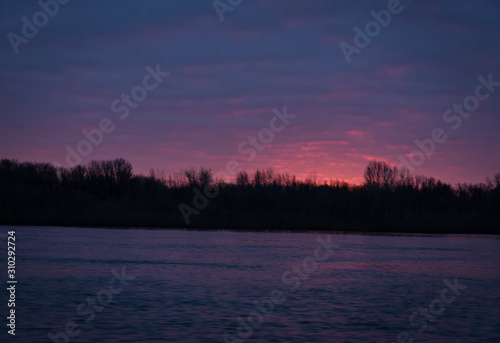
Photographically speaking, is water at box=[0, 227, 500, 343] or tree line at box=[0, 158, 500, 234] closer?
water at box=[0, 227, 500, 343]

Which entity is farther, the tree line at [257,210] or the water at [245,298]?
the tree line at [257,210]

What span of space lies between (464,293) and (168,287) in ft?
36.9

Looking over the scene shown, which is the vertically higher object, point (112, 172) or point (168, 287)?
point (112, 172)

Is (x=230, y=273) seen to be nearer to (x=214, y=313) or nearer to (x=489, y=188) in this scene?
(x=214, y=313)

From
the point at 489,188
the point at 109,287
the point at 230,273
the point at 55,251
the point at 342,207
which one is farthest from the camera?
the point at 489,188

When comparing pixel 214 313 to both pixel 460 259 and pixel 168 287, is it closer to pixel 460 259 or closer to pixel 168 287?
pixel 168 287

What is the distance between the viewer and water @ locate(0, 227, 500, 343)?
14570 mm

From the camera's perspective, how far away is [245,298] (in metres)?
19.8

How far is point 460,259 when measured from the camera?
36688 mm

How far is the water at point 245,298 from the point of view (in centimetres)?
1457

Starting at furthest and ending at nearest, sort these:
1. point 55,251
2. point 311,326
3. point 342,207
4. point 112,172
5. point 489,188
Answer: point 112,172
point 489,188
point 342,207
point 55,251
point 311,326

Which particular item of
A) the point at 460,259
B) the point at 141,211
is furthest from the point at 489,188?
the point at 460,259

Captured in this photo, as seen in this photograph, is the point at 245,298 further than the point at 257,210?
No

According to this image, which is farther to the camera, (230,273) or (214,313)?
(230,273)
